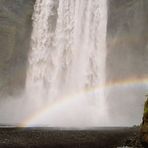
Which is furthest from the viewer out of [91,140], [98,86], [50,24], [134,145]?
[50,24]

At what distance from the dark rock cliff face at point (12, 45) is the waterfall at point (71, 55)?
5.70 ft

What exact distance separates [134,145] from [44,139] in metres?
8.90

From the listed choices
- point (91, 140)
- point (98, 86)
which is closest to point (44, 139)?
point (91, 140)

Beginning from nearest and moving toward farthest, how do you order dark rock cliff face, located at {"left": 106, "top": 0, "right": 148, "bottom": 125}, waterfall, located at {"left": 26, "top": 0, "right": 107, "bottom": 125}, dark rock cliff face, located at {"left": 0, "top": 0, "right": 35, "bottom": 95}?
waterfall, located at {"left": 26, "top": 0, "right": 107, "bottom": 125} → dark rock cliff face, located at {"left": 106, "top": 0, "right": 148, "bottom": 125} → dark rock cliff face, located at {"left": 0, "top": 0, "right": 35, "bottom": 95}

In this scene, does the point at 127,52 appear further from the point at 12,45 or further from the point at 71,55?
the point at 12,45

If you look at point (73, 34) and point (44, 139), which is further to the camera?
point (73, 34)

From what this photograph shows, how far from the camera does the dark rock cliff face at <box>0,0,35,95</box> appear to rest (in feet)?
222

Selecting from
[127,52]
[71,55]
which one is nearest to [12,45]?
[71,55]

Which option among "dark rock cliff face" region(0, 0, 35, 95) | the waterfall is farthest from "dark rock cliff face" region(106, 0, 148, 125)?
"dark rock cliff face" region(0, 0, 35, 95)

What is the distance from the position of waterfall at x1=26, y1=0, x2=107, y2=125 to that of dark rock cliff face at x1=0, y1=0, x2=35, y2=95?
5.70 feet

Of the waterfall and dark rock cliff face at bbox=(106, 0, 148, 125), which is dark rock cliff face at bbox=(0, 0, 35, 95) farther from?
dark rock cliff face at bbox=(106, 0, 148, 125)

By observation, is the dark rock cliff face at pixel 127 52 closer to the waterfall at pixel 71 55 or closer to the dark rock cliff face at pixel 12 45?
the waterfall at pixel 71 55

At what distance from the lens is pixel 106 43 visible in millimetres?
63438

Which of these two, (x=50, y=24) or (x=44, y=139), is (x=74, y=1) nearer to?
(x=50, y=24)
